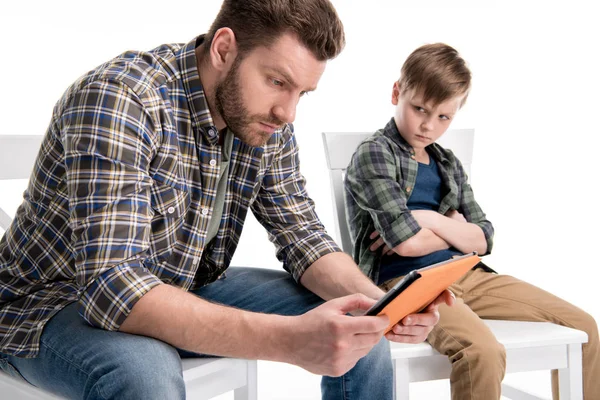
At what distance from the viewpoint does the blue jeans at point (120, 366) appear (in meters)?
0.98

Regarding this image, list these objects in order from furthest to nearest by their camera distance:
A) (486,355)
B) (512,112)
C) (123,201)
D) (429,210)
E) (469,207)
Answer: (512,112) → (469,207) → (429,210) → (486,355) → (123,201)

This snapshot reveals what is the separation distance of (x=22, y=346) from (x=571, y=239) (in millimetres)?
2494

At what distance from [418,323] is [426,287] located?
0.20m

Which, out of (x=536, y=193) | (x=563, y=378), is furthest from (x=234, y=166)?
(x=536, y=193)

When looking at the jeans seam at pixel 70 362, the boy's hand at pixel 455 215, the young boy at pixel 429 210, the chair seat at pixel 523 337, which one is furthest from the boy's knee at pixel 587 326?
the jeans seam at pixel 70 362

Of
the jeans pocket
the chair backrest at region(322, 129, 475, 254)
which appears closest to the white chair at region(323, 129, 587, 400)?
the chair backrest at region(322, 129, 475, 254)

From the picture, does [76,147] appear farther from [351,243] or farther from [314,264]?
[351,243]

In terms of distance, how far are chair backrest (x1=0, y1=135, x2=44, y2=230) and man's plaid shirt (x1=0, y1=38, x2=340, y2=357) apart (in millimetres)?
314

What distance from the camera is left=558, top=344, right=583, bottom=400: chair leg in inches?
61.4

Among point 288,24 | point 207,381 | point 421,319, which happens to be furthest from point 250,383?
point 288,24

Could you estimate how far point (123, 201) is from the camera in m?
1.08

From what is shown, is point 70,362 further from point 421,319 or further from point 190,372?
point 421,319

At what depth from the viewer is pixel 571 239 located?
9.92 feet

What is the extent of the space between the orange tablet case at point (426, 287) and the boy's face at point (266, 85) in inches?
16.6
